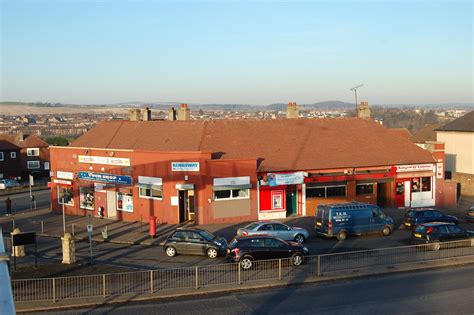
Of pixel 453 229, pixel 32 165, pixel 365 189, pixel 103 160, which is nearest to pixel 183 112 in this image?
pixel 103 160

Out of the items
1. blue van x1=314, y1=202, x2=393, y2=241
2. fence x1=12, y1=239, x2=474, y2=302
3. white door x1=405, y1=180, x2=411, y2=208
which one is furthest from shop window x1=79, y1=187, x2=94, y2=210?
white door x1=405, y1=180, x2=411, y2=208

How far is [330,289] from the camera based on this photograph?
19.5m

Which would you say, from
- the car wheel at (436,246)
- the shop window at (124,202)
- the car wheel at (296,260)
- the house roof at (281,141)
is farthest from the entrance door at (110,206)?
the car wheel at (436,246)

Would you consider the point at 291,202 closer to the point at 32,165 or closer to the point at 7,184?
the point at 7,184

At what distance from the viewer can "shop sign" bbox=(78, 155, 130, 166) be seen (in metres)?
36.7

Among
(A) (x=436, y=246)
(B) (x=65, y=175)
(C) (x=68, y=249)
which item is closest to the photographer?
(C) (x=68, y=249)

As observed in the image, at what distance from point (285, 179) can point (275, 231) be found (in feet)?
27.2

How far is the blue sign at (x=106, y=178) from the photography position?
3647 cm

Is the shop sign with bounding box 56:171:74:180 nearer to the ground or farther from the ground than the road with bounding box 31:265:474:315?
farther from the ground

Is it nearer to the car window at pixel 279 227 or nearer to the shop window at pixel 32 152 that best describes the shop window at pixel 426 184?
the car window at pixel 279 227

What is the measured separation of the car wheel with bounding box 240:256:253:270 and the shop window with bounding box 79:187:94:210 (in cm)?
2005

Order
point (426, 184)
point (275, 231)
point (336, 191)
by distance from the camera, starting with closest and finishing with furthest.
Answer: point (275, 231) → point (336, 191) → point (426, 184)

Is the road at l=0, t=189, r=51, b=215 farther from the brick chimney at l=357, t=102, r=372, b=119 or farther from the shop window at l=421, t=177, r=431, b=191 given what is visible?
the shop window at l=421, t=177, r=431, b=191

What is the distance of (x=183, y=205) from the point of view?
34.6 m
